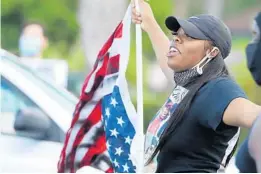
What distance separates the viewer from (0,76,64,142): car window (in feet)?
18.7

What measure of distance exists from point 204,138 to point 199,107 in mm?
128

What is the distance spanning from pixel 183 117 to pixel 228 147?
0.23 meters

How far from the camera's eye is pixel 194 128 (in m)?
3.72

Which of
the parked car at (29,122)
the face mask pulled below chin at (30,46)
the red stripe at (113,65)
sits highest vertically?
the red stripe at (113,65)

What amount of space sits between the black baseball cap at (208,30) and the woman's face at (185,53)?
30 mm

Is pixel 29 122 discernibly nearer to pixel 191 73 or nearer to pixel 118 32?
pixel 118 32

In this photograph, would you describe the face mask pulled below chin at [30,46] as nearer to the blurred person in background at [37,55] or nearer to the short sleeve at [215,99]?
the blurred person in background at [37,55]

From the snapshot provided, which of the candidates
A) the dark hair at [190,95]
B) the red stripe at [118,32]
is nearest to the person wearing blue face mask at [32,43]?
the red stripe at [118,32]

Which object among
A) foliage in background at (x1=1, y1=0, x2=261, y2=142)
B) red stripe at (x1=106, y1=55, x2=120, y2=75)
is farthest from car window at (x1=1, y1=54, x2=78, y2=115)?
foliage in background at (x1=1, y1=0, x2=261, y2=142)

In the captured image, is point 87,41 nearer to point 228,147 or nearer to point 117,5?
point 117,5

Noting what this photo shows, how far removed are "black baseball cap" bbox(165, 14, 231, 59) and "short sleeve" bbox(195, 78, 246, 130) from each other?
0.22m

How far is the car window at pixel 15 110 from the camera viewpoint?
5.70 metres

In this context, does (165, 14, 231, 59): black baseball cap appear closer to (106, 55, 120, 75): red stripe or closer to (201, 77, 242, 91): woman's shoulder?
(201, 77, 242, 91): woman's shoulder

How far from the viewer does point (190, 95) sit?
148 inches
